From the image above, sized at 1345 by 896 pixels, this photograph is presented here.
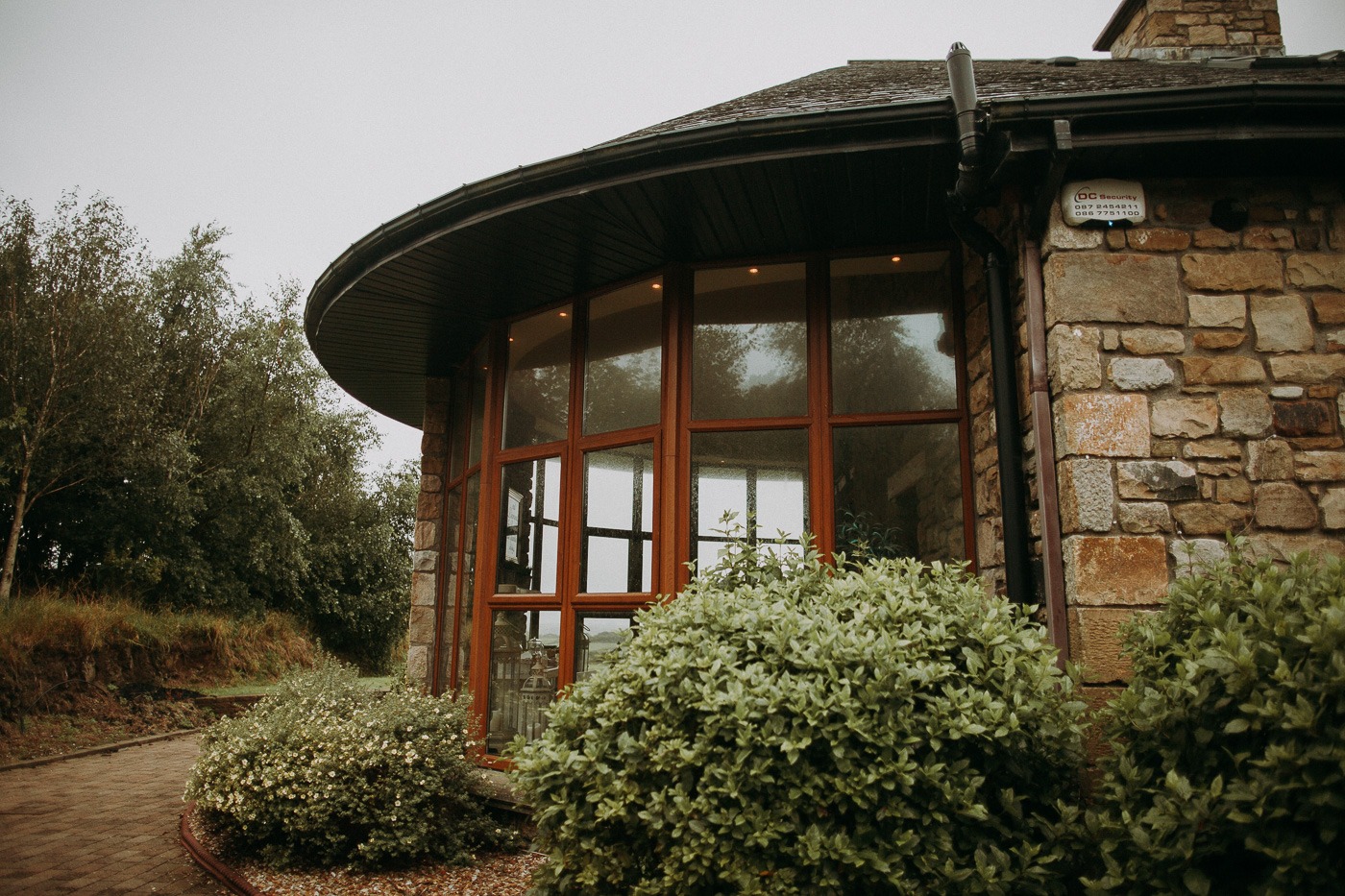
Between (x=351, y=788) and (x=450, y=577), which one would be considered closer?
(x=351, y=788)

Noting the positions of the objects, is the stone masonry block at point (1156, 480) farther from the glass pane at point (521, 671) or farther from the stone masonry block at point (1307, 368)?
the glass pane at point (521, 671)

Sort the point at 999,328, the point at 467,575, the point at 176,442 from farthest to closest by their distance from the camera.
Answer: the point at 176,442, the point at 467,575, the point at 999,328

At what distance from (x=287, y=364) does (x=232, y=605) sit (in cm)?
539

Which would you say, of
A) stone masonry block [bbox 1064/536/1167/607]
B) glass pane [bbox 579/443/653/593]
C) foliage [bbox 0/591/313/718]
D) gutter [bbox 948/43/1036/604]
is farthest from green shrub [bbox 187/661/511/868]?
foliage [bbox 0/591/313/718]

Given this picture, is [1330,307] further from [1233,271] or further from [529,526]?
[529,526]

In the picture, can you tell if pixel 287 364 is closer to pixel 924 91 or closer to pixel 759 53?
pixel 924 91

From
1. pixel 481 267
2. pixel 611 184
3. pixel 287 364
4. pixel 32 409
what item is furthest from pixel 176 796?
pixel 287 364

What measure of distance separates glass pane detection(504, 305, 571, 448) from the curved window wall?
0.01 meters

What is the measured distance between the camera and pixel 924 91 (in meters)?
4.07

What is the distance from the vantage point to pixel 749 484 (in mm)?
4402

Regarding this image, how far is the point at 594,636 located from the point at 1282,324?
3706 mm

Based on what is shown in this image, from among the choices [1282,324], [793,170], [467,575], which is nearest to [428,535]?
[467,575]

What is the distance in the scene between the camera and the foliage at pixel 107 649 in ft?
31.2

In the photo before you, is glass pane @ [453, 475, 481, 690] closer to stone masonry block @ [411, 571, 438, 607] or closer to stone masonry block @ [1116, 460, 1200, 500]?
stone masonry block @ [411, 571, 438, 607]
